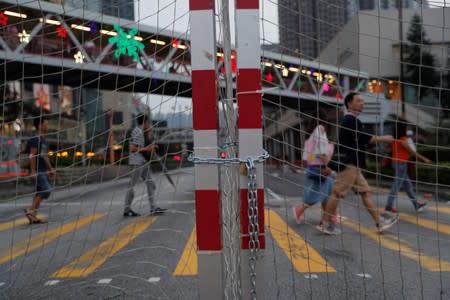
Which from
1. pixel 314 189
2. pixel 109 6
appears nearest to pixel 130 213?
pixel 314 189

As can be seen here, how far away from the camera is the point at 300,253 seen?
3830 millimetres

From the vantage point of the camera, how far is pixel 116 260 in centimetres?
363

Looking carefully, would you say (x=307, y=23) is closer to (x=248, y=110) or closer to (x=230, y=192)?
(x=248, y=110)

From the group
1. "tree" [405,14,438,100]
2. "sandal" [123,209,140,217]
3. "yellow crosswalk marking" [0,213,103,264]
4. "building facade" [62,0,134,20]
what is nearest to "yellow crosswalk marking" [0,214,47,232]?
"yellow crosswalk marking" [0,213,103,264]

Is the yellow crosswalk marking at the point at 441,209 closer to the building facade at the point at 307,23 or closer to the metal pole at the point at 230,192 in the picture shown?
the building facade at the point at 307,23

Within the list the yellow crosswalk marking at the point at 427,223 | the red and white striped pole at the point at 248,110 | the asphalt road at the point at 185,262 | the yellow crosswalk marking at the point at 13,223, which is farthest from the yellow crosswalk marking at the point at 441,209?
the yellow crosswalk marking at the point at 13,223

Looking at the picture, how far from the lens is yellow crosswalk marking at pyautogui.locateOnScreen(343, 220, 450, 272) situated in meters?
3.32

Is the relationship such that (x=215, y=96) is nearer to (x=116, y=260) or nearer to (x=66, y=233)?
(x=116, y=260)

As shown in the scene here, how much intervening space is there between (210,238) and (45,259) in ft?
8.47

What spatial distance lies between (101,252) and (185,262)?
0.99 m

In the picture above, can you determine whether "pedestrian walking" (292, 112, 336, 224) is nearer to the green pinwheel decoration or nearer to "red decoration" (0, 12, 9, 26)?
the green pinwheel decoration

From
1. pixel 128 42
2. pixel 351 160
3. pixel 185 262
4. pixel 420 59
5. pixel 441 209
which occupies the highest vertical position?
pixel 128 42

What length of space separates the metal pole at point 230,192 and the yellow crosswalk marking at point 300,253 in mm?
864

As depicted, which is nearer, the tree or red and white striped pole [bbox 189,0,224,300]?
red and white striped pole [bbox 189,0,224,300]
